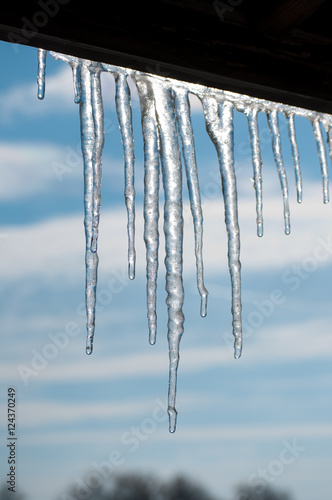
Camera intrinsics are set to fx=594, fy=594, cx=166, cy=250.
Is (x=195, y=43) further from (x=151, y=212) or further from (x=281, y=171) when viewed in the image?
(x=281, y=171)

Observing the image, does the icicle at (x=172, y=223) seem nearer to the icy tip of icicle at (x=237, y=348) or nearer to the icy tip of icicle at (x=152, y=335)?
the icy tip of icicle at (x=152, y=335)

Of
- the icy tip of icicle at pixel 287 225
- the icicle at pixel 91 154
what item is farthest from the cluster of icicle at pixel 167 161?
the icy tip of icicle at pixel 287 225

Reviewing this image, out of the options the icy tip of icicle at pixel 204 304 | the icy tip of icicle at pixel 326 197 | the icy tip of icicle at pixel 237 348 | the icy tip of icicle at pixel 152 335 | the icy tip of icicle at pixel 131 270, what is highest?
the icy tip of icicle at pixel 326 197

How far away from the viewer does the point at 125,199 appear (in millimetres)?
1623

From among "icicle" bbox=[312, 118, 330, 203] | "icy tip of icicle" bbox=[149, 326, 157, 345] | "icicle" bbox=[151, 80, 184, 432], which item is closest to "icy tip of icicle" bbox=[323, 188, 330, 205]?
"icicle" bbox=[312, 118, 330, 203]

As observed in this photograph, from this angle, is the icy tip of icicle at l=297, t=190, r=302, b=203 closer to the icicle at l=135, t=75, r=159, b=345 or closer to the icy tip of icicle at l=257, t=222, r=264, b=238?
the icy tip of icicle at l=257, t=222, r=264, b=238

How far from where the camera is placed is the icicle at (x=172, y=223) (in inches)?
55.8

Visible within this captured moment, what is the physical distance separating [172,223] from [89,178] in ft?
0.82

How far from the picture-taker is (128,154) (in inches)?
62.0

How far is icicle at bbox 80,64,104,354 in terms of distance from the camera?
142cm

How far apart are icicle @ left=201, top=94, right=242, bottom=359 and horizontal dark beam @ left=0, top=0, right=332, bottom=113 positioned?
0.27 m

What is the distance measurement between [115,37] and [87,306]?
0.81 metres

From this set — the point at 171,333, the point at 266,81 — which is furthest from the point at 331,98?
the point at 171,333

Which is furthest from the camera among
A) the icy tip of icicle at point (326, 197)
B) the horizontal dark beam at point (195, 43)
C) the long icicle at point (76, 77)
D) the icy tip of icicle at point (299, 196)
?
the icy tip of icicle at point (299, 196)
